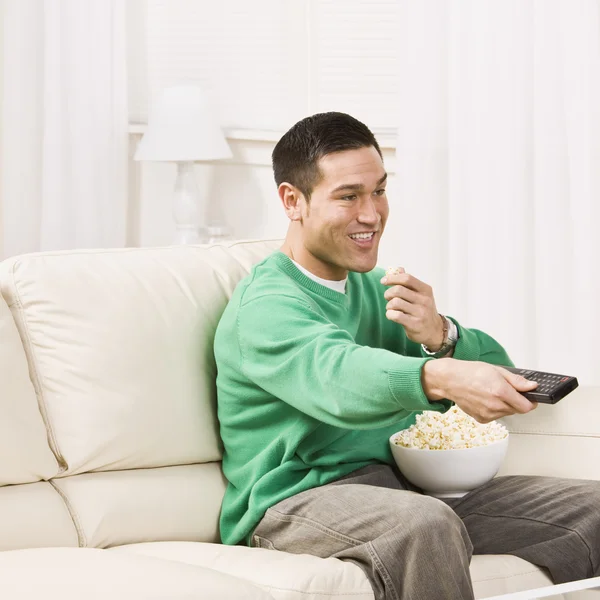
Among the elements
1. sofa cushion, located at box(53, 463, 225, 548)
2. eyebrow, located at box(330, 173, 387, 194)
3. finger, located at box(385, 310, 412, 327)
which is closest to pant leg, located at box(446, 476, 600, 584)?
finger, located at box(385, 310, 412, 327)

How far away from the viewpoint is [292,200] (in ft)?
6.59

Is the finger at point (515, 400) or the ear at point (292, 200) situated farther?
the ear at point (292, 200)

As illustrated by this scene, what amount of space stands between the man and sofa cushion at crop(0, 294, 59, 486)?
0.33 metres

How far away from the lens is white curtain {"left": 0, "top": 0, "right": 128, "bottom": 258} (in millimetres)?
3822

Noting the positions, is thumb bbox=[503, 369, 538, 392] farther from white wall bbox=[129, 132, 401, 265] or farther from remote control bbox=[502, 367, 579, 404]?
white wall bbox=[129, 132, 401, 265]

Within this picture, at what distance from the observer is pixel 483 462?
1.90 m

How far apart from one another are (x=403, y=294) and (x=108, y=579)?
2.56 feet

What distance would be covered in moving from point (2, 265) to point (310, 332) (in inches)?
24.1

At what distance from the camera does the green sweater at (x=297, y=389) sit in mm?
1612

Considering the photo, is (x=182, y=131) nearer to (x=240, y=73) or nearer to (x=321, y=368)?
(x=240, y=73)

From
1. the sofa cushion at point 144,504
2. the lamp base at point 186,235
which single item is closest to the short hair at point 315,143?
the sofa cushion at point 144,504

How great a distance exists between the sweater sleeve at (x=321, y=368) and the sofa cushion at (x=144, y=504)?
0.26 m

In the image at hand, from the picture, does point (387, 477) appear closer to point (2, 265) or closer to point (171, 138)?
point (2, 265)

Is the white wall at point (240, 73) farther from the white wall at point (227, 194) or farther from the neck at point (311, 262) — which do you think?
the neck at point (311, 262)
